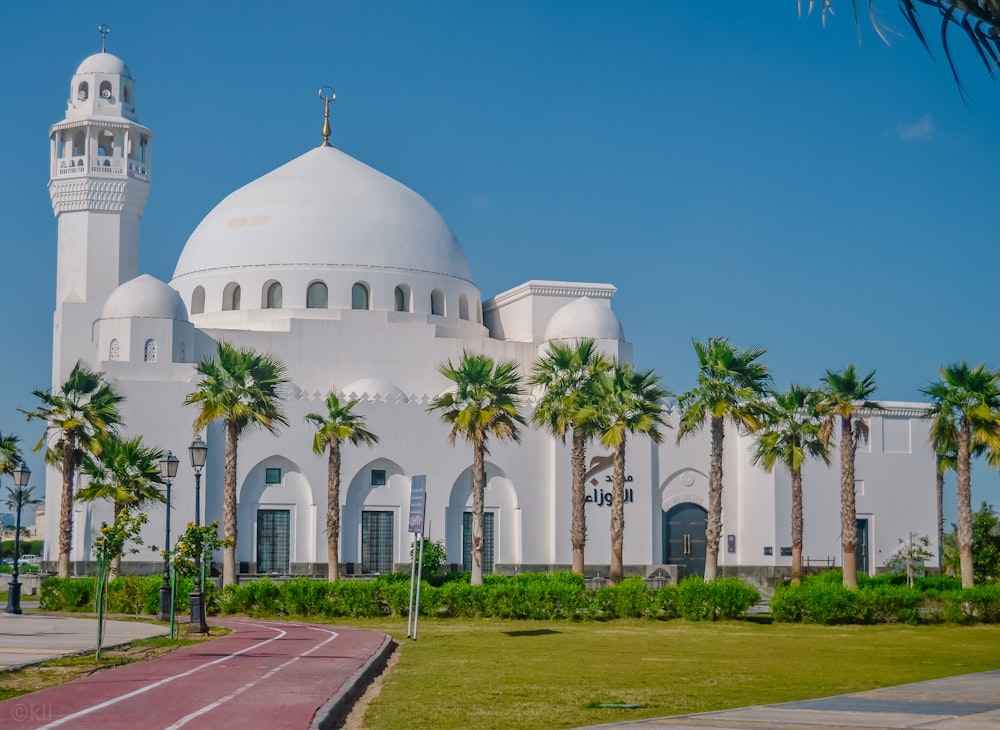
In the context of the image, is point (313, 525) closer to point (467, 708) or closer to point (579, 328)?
point (579, 328)

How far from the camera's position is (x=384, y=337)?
155ft

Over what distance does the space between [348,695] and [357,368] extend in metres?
34.0

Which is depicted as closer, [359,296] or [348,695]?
[348,695]

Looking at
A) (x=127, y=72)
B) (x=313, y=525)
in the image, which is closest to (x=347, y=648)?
(x=313, y=525)

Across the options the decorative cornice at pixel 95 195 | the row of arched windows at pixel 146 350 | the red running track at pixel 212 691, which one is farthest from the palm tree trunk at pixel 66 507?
the red running track at pixel 212 691

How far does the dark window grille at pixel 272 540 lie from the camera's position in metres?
42.5

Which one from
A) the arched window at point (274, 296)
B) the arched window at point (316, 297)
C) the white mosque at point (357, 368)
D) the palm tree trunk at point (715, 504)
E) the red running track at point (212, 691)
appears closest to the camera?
the red running track at point (212, 691)

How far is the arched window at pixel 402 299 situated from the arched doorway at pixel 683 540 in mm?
11837

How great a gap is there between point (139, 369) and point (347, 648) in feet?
83.5

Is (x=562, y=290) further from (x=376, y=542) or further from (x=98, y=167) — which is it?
(x=98, y=167)

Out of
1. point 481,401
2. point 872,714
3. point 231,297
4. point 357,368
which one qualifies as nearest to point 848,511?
point 481,401

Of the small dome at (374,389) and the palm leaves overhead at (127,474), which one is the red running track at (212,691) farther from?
the small dome at (374,389)

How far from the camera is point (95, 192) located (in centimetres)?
4578

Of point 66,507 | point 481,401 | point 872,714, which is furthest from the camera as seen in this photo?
point 481,401
